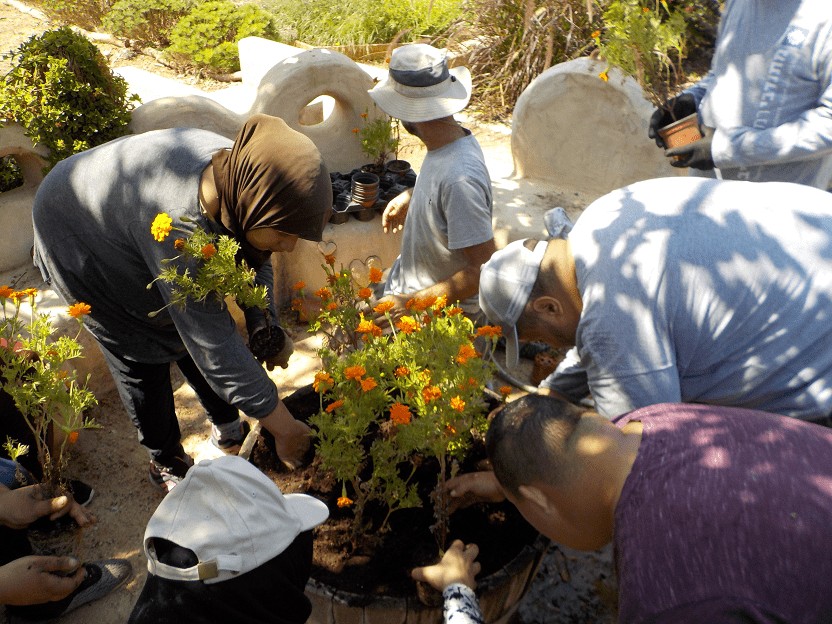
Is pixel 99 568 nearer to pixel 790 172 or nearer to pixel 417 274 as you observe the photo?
pixel 417 274

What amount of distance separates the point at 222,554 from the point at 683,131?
2.97 m

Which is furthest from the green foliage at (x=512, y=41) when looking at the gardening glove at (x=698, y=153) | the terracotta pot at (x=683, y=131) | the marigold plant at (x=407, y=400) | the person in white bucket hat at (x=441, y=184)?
the marigold plant at (x=407, y=400)

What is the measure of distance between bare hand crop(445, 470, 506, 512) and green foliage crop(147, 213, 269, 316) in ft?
3.07

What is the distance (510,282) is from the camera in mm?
2191


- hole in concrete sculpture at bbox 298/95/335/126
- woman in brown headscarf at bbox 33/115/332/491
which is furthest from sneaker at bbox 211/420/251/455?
hole in concrete sculpture at bbox 298/95/335/126

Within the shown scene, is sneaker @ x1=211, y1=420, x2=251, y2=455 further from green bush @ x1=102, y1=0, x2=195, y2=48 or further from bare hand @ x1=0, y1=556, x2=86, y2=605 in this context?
green bush @ x1=102, y1=0, x2=195, y2=48

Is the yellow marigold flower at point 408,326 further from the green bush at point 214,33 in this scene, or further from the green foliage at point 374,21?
the green bush at point 214,33

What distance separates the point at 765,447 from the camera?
1488 millimetres

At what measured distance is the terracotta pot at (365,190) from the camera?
481 centimetres

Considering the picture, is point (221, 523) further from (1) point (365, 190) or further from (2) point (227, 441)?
(1) point (365, 190)

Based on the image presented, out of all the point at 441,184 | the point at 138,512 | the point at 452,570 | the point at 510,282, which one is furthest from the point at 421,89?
the point at 138,512

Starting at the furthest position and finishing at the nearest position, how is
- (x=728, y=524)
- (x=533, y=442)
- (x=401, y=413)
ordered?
(x=401, y=413), (x=533, y=442), (x=728, y=524)

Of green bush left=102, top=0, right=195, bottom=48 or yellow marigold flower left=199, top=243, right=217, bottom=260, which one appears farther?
green bush left=102, top=0, right=195, bottom=48

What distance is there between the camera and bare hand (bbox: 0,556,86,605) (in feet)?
7.74
